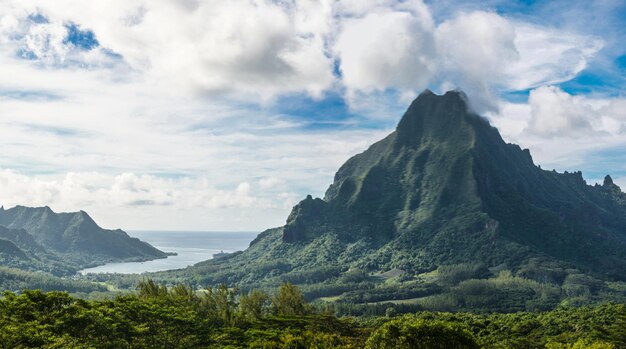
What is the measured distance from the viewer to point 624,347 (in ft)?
417

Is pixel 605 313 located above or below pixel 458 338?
below

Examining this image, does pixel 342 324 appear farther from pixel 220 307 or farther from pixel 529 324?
pixel 529 324

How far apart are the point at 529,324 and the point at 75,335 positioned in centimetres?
15182

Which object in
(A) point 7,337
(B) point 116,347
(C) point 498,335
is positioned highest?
(A) point 7,337

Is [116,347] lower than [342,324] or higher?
higher

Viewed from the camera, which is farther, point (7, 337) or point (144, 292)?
point (144, 292)

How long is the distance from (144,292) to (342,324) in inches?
2043

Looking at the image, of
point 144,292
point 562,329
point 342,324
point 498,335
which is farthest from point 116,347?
point 562,329

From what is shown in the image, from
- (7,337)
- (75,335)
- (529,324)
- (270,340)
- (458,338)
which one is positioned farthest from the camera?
(529,324)

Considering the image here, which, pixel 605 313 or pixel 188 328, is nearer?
pixel 188 328

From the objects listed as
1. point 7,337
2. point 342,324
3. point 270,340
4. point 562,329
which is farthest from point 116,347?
point 562,329

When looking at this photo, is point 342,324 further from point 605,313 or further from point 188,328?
point 605,313

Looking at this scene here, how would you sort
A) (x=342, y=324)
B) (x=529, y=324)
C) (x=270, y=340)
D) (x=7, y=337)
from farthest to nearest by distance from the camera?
(x=529, y=324)
(x=342, y=324)
(x=270, y=340)
(x=7, y=337)

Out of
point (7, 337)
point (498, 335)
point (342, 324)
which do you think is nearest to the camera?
point (7, 337)
